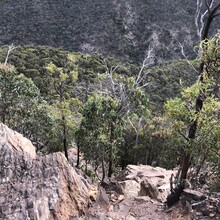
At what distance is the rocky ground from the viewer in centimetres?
766

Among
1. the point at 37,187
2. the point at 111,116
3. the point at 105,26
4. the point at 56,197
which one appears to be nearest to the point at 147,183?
the point at 111,116

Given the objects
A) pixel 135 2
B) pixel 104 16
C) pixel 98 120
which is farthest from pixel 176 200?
pixel 135 2

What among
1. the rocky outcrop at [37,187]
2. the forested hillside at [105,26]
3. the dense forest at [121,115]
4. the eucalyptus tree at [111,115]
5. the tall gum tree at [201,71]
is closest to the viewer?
Answer: the rocky outcrop at [37,187]

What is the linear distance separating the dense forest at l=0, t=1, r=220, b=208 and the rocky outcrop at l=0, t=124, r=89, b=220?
3.11 m

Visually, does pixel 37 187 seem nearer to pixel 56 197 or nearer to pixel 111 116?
pixel 56 197

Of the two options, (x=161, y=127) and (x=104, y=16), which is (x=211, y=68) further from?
(x=104, y=16)

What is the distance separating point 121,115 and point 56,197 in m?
7.96

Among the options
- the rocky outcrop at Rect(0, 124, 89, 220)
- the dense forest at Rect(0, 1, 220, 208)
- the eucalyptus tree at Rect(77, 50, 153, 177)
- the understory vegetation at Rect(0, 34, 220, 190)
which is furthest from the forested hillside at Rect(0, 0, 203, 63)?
the rocky outcrop at Rect(0, 124, 89, 220)

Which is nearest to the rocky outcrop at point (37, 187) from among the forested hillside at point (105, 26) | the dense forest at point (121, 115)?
the dense forest at point (121, 115)

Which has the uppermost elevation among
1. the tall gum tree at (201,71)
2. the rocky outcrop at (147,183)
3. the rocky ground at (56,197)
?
the tall gum tree at (201,71)

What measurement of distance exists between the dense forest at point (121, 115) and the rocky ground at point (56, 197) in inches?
37.5

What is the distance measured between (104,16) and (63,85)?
59051mm

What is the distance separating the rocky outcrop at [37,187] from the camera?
24.7 ft

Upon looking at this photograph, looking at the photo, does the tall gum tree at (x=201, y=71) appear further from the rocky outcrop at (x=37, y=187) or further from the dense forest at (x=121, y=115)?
the rocky outcrop at (x=37, y=187)
